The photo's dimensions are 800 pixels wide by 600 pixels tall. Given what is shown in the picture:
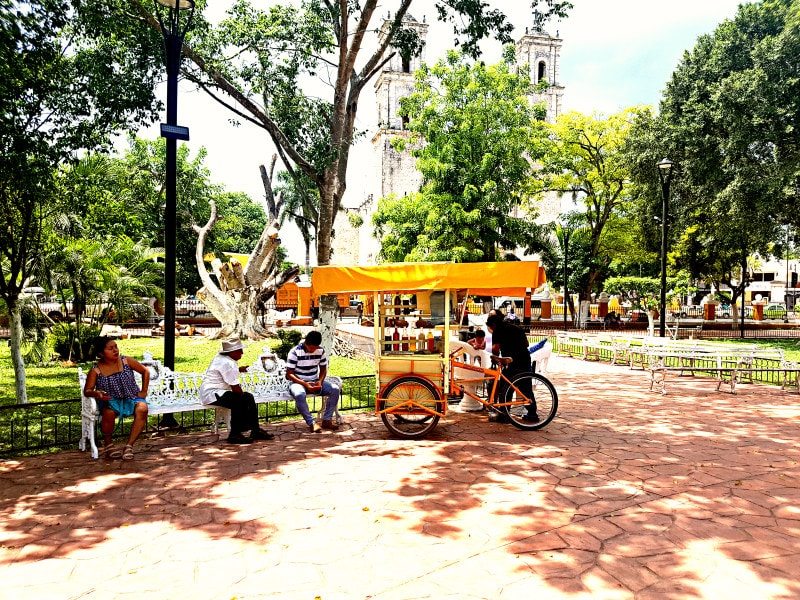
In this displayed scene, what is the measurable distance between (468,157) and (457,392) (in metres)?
17.0

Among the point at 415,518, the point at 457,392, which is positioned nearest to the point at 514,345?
the point at 457,392

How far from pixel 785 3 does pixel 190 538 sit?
28.2m

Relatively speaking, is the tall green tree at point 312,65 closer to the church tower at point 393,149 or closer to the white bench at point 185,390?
the white bench at point 185,390

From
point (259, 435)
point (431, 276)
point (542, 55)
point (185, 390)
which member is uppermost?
point (542, 55)

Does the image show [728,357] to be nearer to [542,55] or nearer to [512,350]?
[512,350]

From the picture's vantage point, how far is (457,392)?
779 cm

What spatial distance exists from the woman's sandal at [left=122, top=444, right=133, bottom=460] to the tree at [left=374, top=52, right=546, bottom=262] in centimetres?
1707

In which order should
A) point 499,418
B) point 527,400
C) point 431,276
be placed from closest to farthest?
point 431,276
point 527,400
point 499,418

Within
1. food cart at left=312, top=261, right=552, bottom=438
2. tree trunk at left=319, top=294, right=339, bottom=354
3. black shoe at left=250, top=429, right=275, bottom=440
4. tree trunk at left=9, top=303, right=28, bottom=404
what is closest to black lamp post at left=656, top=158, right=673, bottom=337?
tree trunk at left=319, top=294, right=339, bottom=354

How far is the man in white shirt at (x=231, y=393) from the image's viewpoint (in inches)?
262

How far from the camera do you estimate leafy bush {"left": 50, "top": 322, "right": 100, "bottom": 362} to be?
14414 mm

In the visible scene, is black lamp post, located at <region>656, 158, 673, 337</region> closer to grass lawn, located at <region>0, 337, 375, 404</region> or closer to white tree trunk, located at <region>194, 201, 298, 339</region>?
grass lawn, located at <region>0, 337, 375, 404</region>

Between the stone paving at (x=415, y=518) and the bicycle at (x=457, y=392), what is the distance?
0.86 ft

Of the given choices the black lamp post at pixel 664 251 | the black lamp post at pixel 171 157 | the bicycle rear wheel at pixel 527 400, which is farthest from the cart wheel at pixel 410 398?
the black lamp post at pixel 664 251
